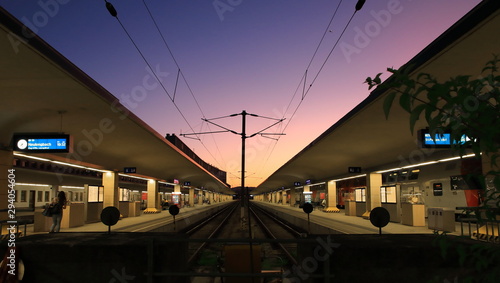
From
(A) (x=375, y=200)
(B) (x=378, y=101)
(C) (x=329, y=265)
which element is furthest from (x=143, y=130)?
(A) (x=375, y=200)

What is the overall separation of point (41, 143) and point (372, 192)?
21509 millimetres

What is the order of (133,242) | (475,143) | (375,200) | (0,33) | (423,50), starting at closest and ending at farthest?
1. (475,143)
2. (133,242)
3. (0,33)
4. (423,50)
5. (375,200)

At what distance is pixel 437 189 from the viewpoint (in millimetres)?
22328

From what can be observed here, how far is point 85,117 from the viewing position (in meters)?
14.0

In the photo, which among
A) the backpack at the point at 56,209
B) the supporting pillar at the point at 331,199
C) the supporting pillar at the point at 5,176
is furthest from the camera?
the supporting pillar at the point at 331,199

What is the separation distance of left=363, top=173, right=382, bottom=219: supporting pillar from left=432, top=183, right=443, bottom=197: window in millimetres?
4715

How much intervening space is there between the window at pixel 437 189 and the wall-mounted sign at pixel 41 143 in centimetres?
1943

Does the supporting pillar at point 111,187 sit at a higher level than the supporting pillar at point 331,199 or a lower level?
higher

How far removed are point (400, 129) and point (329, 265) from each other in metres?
13.0

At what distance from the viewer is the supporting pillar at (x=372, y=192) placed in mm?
26922

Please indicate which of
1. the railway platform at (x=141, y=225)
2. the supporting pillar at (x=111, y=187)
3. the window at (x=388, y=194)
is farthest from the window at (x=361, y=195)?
the supporting pillar at (x=111, y=187)

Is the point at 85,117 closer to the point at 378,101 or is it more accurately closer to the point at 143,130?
the point at 143,130

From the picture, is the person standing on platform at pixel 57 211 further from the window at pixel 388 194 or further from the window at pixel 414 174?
the window at pixel 414 174

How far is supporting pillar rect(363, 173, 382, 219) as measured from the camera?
26922mm
